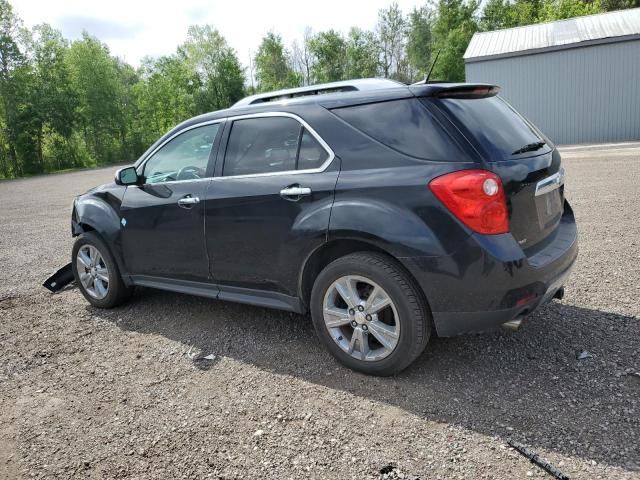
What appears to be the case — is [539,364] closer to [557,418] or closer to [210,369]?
[557,418]

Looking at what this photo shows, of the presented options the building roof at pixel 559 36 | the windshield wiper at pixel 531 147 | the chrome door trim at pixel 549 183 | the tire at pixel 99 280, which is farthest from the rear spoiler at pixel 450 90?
the building roof at pixel 559 36

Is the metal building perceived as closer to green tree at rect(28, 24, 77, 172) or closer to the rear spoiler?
the rear spoiler

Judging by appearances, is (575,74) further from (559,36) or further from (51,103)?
(51,103)

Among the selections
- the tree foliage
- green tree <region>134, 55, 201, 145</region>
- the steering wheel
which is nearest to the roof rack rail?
the steering wheel

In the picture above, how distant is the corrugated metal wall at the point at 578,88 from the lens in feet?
69.6

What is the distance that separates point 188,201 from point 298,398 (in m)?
1.82

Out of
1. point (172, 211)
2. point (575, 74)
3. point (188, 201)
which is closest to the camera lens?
point (188, 201)

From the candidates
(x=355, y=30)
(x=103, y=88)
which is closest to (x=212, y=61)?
(x=103, y=88)

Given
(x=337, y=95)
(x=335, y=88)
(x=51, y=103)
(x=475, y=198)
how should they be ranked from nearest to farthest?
(x=475, y=198) < (x=337, y=95) < (x=335, y=88) < (x=51, y=103)

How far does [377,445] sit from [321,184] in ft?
5.28

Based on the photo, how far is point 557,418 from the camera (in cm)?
265

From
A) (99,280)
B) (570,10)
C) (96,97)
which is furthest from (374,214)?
(96,97)

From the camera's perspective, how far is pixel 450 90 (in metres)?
3.09

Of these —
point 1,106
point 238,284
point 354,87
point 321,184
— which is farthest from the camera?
point 1,106
